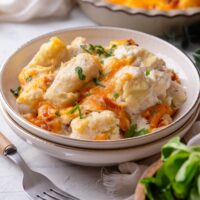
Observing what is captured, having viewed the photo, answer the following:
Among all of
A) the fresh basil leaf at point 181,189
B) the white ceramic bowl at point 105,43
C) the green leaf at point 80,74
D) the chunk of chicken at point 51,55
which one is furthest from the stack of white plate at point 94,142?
the fresh basil leaf at point 181,189

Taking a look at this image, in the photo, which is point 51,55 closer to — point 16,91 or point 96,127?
point 16,91

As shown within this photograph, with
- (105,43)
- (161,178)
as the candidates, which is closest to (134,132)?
A: (161,178)

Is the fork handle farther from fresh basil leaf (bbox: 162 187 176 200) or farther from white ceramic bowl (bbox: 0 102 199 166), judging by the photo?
fresh basil leaf (bbox: 162 187 176 200)

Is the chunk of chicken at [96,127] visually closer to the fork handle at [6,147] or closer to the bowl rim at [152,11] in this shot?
the fork handle at [6,147]

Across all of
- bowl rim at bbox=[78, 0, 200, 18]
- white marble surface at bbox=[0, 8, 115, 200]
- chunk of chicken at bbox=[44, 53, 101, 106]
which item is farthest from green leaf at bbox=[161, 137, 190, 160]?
bowl rim at bbox=[78, 0, 200, 18]

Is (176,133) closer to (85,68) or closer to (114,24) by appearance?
(85,68)

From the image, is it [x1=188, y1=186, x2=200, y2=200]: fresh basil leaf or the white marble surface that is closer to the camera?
[x1=188, y1=186, x2=200, y2=200]: fresh basil leaf

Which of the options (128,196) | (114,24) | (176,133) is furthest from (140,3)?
(128,196)
